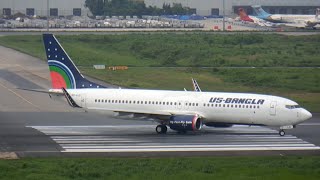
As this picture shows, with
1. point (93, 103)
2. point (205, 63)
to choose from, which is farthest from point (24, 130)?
point (205, 63)

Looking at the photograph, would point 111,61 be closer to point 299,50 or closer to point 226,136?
point 299,50

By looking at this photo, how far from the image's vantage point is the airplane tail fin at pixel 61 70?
64750 millimetres

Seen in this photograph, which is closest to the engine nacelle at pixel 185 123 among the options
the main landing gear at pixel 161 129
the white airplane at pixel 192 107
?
the white airplane at pixel 192 107

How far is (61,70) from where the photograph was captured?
64.8 meters

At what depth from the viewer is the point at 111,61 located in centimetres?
11688

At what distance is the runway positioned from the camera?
53.3 meters

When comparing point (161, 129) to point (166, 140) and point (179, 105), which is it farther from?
point (166, 140)

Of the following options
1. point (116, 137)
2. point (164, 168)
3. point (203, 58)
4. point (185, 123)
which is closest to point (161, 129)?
point (185, 123)

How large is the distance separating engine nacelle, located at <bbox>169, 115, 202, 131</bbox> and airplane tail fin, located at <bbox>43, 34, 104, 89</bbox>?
750 centimetres

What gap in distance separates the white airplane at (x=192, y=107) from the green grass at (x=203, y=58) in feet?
49.5

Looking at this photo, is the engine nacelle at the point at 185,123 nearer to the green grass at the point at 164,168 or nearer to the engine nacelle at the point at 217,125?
the engine nacelle at the point at 217,125

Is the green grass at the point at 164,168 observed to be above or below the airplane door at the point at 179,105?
below

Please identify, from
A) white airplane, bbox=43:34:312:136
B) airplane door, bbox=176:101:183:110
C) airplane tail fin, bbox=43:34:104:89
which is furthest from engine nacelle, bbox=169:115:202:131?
airplane tail fin, bbox=43:34:104:89

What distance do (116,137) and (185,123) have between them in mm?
4367
